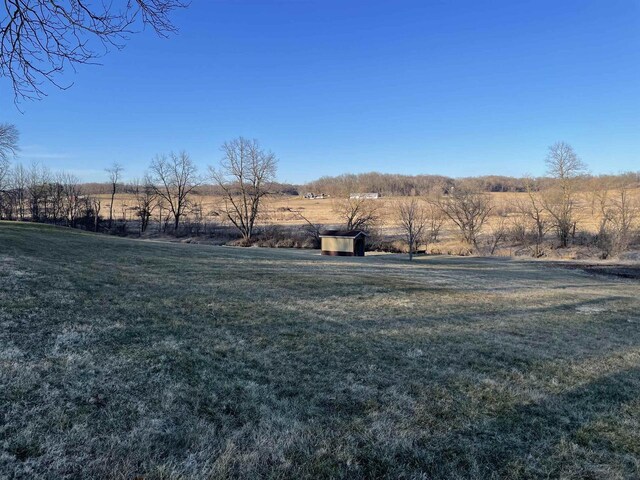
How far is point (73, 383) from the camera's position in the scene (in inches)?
141

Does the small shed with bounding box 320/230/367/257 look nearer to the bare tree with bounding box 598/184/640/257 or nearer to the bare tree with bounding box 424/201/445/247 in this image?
the bare tree with bounding box 424/201/445/247

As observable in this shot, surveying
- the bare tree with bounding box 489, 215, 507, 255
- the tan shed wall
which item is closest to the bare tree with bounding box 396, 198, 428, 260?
the tan shed wall

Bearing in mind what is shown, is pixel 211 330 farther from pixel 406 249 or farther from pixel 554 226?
pixel 554 226

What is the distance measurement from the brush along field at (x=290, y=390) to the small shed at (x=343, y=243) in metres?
27.2

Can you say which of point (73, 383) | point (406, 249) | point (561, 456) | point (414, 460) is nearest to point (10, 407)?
point (73, 383)

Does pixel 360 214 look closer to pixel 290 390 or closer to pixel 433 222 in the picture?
pixel 433 222

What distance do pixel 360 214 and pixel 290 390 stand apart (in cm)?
4699

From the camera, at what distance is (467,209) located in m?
42.7

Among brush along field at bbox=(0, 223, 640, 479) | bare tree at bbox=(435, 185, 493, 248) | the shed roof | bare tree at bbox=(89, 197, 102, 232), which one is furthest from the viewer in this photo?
bare tree at bbox=(89, 197, 102, 232)

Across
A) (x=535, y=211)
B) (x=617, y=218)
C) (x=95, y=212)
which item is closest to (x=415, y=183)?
(x=535, y=211)

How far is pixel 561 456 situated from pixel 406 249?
3941 centimetres

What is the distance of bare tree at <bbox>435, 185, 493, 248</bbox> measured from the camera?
139 feet

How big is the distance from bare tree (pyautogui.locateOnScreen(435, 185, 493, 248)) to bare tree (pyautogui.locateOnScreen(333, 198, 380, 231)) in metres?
8.04

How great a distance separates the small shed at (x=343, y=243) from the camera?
35.9 m
